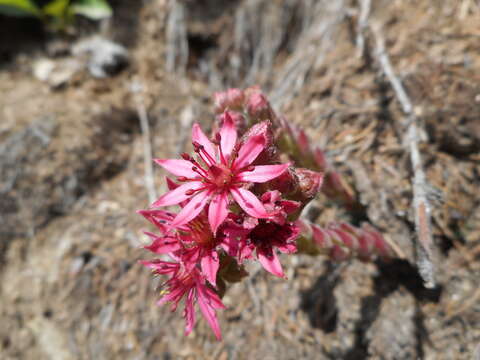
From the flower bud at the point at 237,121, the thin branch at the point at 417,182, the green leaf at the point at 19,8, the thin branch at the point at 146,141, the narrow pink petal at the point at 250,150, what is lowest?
the thin branch at the point at 417,182

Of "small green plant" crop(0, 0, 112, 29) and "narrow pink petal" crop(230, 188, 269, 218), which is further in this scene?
"small green plant" crop(0, 0, 112, 29)

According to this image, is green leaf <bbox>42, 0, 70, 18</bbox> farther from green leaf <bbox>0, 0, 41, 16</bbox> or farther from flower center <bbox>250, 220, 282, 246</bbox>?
flower center <bbox>250, 220, 282, 246</bbox>

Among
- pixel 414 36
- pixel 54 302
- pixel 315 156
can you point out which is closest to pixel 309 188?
pixel 315 156

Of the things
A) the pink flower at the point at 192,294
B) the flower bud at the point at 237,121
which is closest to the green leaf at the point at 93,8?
the flower bud at the point at 237,121

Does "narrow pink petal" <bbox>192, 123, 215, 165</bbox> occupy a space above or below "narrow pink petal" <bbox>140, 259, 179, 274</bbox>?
above

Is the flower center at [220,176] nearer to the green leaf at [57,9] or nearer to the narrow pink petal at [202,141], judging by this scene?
the narrow pink petal at [202,141]

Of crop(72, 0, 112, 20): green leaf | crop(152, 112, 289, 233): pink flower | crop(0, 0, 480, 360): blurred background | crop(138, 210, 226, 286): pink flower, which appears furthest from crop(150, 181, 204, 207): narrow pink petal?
crop(72, 0, 112, 20): green leaf
